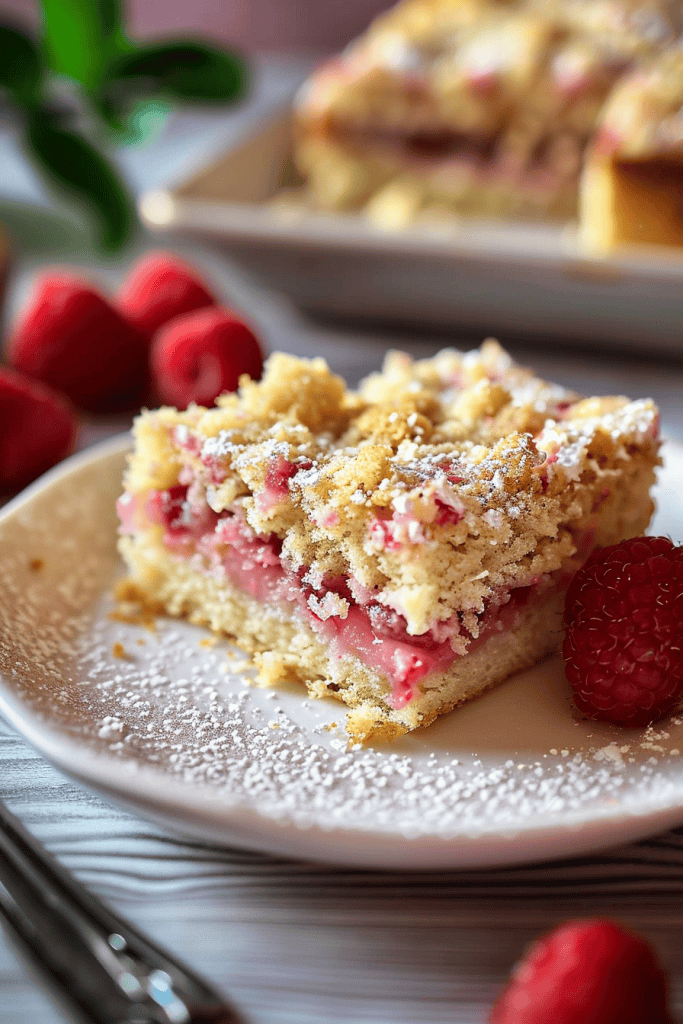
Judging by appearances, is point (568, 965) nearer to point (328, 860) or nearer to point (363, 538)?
point (328, 860)

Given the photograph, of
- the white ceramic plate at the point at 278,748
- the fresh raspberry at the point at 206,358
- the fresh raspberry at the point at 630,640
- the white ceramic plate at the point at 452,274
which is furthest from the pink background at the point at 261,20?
the fresh raspberry at the point at 630,640

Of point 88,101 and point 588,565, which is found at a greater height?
point 88,101

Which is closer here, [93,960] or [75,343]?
[93,960]

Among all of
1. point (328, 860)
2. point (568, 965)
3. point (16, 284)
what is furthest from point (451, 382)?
point (16, 284)

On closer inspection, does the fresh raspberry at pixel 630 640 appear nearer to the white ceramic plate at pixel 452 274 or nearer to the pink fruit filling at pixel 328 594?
the pink fruit filling at pixel 328 594

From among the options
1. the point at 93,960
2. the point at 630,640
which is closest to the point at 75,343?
the point at 630,640

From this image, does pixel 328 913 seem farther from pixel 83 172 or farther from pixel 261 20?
pixel 261 20

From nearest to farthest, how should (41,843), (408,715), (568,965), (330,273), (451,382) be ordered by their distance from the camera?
(568,965), (41,843), (408,715), (451,382), (330,273)
